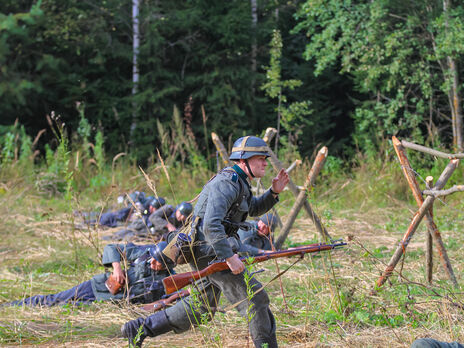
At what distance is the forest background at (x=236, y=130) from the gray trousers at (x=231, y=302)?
0.74ft

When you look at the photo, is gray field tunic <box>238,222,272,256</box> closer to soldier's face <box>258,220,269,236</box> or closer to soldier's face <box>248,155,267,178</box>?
soldier's face <box>258,220,269,236</box>

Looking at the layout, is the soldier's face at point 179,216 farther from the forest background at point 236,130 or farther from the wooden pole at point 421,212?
the wooden pole at point 421,212

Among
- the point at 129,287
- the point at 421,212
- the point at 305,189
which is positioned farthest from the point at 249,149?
the point at 129,287

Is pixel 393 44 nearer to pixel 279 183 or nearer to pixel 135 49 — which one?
pixel 135 49

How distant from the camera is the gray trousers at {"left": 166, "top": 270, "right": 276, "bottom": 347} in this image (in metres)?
4.36

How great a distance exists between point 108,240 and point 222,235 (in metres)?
5.05

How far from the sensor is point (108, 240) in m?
8.97

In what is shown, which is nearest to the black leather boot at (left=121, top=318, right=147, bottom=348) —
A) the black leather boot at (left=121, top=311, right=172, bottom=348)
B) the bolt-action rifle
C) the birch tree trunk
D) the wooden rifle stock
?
the black leather boot at (left=121, top=311, right=172, bottom=348)

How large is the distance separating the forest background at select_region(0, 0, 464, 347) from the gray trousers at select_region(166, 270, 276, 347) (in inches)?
8.9

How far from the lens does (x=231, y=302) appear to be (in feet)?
14.9

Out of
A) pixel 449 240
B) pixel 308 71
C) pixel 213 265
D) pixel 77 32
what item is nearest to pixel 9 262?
pixel 213 265

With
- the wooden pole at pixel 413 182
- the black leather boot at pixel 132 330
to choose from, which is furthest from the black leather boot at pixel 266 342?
the wooden pole at pixel 413 182

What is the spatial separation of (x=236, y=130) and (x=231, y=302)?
13.2 meters

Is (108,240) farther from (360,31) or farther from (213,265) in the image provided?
(360,31)
